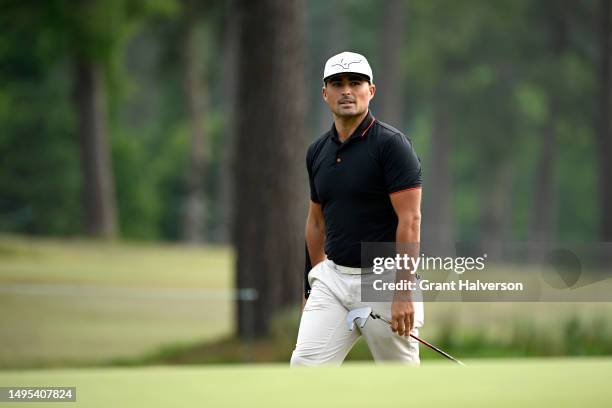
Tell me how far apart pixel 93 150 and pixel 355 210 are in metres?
28.9

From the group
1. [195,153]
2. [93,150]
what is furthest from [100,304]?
[195,153]

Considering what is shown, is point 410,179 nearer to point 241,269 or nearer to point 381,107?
point 241,269

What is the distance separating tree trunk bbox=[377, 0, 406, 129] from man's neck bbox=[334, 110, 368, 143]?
116 feet

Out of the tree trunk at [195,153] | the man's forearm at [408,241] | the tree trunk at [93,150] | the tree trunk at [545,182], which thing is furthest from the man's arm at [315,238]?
the tree trunk at [545,182]

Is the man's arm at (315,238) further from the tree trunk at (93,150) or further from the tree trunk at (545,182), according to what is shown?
the tree trunk at (545,182)

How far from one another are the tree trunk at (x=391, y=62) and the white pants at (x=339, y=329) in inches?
1393

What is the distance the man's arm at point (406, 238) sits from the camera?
5.43 m

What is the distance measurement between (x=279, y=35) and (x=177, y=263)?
13848mm

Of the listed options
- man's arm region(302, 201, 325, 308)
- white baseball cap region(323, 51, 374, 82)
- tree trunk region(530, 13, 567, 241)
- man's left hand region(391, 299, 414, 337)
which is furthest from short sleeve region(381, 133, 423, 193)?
tree trunk region(530, 13, 567, 241)

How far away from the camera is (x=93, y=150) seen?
111 feet

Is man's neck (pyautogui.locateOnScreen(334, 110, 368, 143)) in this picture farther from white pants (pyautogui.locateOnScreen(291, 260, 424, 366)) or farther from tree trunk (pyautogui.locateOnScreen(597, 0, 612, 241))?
tree trunk (pyautogui.locateOnScreen(597, 0, 612, 241))

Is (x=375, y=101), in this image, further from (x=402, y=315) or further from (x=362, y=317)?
(x=402, y=315)

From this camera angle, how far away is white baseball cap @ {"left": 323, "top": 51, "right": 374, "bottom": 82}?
5.62 meters

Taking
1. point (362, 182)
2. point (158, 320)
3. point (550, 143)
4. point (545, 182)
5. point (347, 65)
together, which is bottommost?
point (158, 320)
